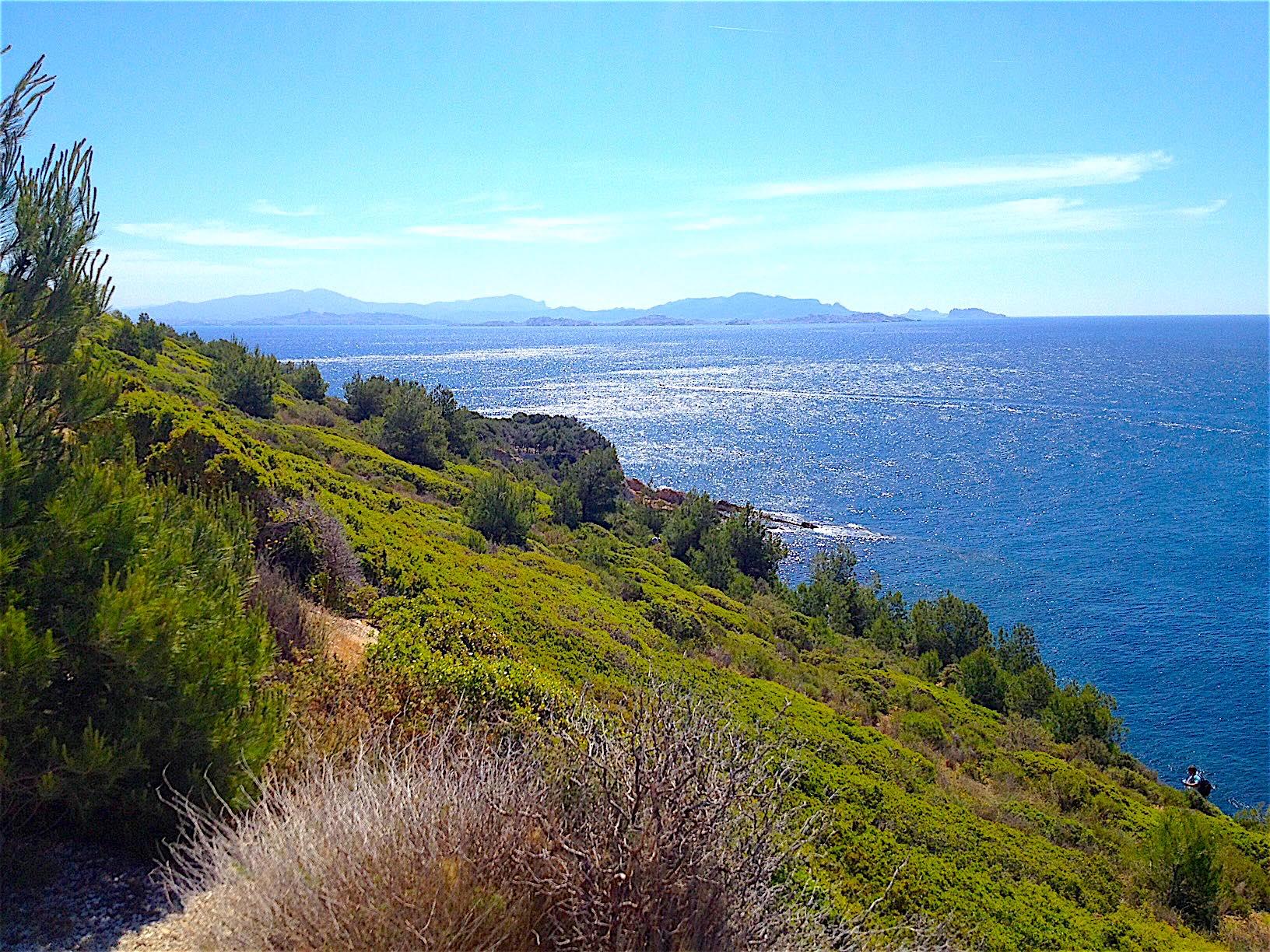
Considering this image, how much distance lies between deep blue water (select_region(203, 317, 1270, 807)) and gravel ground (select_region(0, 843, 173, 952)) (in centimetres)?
2820

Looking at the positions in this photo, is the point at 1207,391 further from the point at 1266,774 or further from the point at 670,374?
the point at 1266,774

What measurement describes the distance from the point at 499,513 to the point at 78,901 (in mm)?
23177

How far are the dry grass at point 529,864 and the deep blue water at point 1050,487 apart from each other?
26484mm

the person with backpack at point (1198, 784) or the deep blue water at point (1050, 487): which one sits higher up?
the deep blue water at point (1050, 487)

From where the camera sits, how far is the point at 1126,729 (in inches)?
1016

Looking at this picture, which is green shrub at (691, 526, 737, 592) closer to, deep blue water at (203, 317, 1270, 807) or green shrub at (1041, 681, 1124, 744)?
deep blue water at (203, 317, 1270, 807)

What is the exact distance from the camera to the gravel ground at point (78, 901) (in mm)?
4406

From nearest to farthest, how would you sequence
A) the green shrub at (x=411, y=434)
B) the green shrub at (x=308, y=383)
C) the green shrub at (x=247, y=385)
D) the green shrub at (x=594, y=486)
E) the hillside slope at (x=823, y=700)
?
the hillside slope at (x=823, y=700)
the green shrub at (x=247, y=385)
the green shrub at (x=411, y=434)
the green shrub at (x=594, y=486)
the green shrub at (x=308, y=383)

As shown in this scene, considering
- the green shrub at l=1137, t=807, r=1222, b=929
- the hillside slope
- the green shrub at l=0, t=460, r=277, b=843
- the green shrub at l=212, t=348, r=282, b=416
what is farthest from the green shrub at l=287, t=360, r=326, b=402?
the green shrub at l=1137, t=807, r=1222, b=929

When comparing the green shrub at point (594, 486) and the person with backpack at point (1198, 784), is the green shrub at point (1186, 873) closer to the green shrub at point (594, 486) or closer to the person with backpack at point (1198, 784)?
the person with backpack at point (1198, 784)

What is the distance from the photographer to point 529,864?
4184 millimetres

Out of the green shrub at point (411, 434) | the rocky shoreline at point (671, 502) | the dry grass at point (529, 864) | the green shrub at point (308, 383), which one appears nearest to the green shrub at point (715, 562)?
the rocky shoreline at point (671, 502)

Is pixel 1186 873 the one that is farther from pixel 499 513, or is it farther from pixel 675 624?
pixel 499 513

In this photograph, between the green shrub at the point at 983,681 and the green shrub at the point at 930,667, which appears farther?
the green shrub at the point at 930,667
